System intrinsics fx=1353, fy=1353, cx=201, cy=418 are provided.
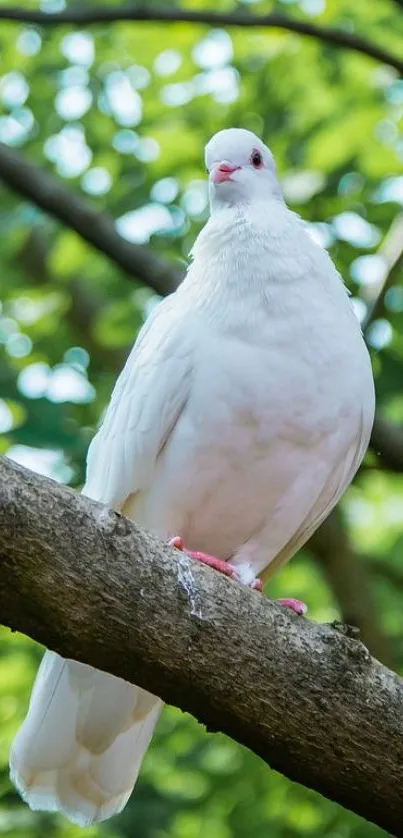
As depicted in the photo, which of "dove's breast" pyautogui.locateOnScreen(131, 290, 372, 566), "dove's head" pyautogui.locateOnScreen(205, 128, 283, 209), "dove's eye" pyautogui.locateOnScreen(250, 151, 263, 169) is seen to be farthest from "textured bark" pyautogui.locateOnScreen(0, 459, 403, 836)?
"dove's eye" pyautogui.locateOnScreen(250, 151, 263, 169)

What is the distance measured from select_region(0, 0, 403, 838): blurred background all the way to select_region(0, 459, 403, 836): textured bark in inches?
96.8

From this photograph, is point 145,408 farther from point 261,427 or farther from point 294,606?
point 294,606

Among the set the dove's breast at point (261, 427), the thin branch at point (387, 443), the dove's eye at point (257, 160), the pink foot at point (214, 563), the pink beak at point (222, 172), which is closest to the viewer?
the pink foot at point (214, 563)

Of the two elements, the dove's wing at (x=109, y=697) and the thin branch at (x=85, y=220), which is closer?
the dove's wing at (x=109, y=697)

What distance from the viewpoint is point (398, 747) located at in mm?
3848

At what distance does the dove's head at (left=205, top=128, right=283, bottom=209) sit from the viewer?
5.25 metres

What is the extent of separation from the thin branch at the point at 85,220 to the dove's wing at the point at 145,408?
1.56m

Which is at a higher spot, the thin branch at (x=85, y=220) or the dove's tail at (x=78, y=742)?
the thin branch at (x=85, y=220)

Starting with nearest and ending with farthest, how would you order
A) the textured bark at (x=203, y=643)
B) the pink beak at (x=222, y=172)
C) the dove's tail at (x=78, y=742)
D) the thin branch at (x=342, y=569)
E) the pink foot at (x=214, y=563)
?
1. the textured bark at (x=203, y=643)
2. the pink foot at (x=214, y=563)
3. the dove's tail at (x=78, y=742)
4. the pink beak at (x=222, y=172)
5. the thin branch at (x=342, y=569)

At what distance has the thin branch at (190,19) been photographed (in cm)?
647

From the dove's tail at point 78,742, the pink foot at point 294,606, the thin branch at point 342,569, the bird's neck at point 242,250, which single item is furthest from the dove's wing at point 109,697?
the thin branch at point 342,569

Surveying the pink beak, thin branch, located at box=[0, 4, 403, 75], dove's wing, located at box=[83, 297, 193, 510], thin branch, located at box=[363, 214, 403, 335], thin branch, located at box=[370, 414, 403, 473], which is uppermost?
thin branch, located at box=[0, 4, 403, 75]

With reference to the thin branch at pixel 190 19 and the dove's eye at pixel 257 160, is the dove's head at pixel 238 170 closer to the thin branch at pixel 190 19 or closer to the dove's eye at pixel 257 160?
the dove's eye at pixel 257 160

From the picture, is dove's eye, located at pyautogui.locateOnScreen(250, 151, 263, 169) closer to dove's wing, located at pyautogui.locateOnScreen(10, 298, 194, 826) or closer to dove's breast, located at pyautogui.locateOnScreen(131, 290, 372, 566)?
dove's wing, located at pyautogui.locateOnScreen(10, 298, 194, 826)
